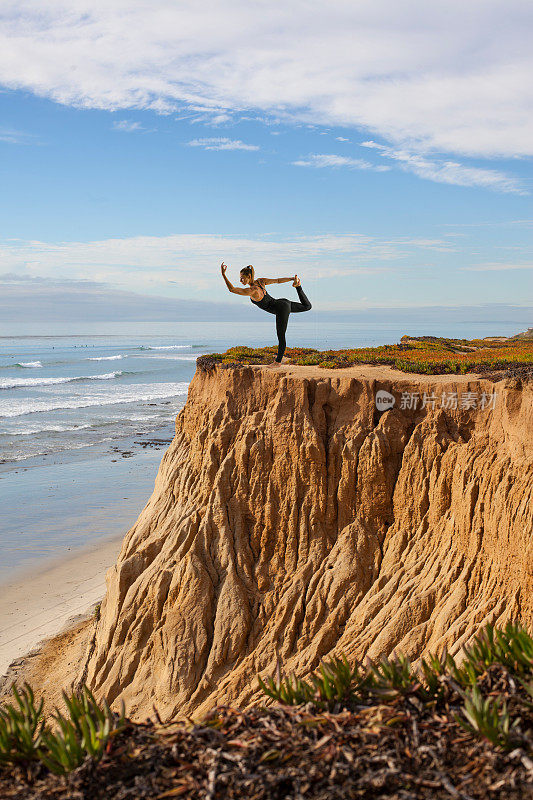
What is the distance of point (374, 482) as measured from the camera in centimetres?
1185

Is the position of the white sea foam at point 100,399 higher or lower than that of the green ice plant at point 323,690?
higher

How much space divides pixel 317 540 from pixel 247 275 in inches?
224

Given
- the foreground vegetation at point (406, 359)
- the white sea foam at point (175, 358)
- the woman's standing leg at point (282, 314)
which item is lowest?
the foreground vegetation at point (406, 359)

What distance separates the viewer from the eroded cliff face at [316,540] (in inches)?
404

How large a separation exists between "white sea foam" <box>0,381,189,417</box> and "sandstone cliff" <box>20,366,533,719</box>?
43.8 meters

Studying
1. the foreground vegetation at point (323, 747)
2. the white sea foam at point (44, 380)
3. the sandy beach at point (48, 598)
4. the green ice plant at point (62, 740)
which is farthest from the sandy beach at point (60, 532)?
the white sea foam at point (44, 380)

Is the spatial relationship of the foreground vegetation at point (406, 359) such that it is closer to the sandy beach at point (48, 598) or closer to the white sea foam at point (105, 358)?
the sandy beach at point (48, 598)

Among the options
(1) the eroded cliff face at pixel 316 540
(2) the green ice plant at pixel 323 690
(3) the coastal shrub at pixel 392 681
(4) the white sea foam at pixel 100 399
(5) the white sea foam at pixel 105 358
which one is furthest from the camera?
(5) the white sea foam at pixel 105 358

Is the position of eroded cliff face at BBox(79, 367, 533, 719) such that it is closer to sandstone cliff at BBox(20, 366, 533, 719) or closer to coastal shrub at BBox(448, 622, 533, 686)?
sandstone cliff at BBox(20, 366, 533, 719)

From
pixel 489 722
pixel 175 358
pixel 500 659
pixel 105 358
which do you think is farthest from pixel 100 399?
pixel 489 722

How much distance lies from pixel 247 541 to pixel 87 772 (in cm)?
784

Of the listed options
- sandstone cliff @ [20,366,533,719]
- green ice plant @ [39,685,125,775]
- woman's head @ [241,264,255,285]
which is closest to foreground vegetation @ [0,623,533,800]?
green ice plant @ [39,685,125,775]

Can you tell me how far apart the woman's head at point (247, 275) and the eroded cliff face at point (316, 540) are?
187 centimetres

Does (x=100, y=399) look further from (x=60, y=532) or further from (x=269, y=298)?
(x=269, y=298)
